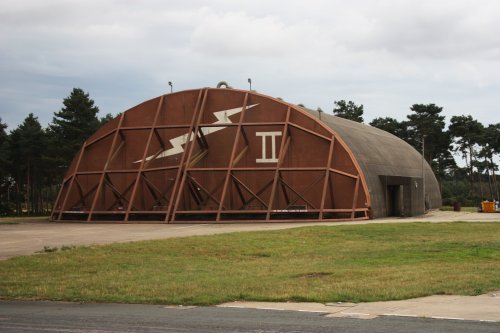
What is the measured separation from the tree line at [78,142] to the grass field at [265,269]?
5149cm

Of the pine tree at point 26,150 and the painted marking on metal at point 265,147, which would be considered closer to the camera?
the painted marking on metal at point 265,147

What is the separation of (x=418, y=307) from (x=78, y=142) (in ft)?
242

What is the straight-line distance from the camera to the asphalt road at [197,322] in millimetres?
9508

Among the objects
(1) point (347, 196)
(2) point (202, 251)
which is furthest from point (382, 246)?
(1) point (347, 196)

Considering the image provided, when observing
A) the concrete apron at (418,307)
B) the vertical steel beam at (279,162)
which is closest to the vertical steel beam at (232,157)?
the vertical steel beam at (279,162)

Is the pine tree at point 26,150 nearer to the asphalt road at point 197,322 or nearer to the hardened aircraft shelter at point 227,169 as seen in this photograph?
the hardened aircraft shelter at point 227,169

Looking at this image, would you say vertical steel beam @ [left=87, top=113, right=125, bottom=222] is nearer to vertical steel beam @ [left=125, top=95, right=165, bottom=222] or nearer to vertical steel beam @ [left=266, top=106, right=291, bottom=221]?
vertical steel beam @ [left=125, top=95, right=165, bottom=222]

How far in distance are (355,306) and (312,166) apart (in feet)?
111

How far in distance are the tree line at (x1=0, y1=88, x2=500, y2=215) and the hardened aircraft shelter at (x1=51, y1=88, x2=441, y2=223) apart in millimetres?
26410

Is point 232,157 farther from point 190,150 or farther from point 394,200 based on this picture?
point 394,200

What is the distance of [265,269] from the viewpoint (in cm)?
Answer: 1797

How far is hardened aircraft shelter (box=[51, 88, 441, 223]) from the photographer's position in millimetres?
43844

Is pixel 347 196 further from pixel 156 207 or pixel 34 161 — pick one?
pixel 34 161

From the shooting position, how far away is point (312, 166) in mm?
45500
